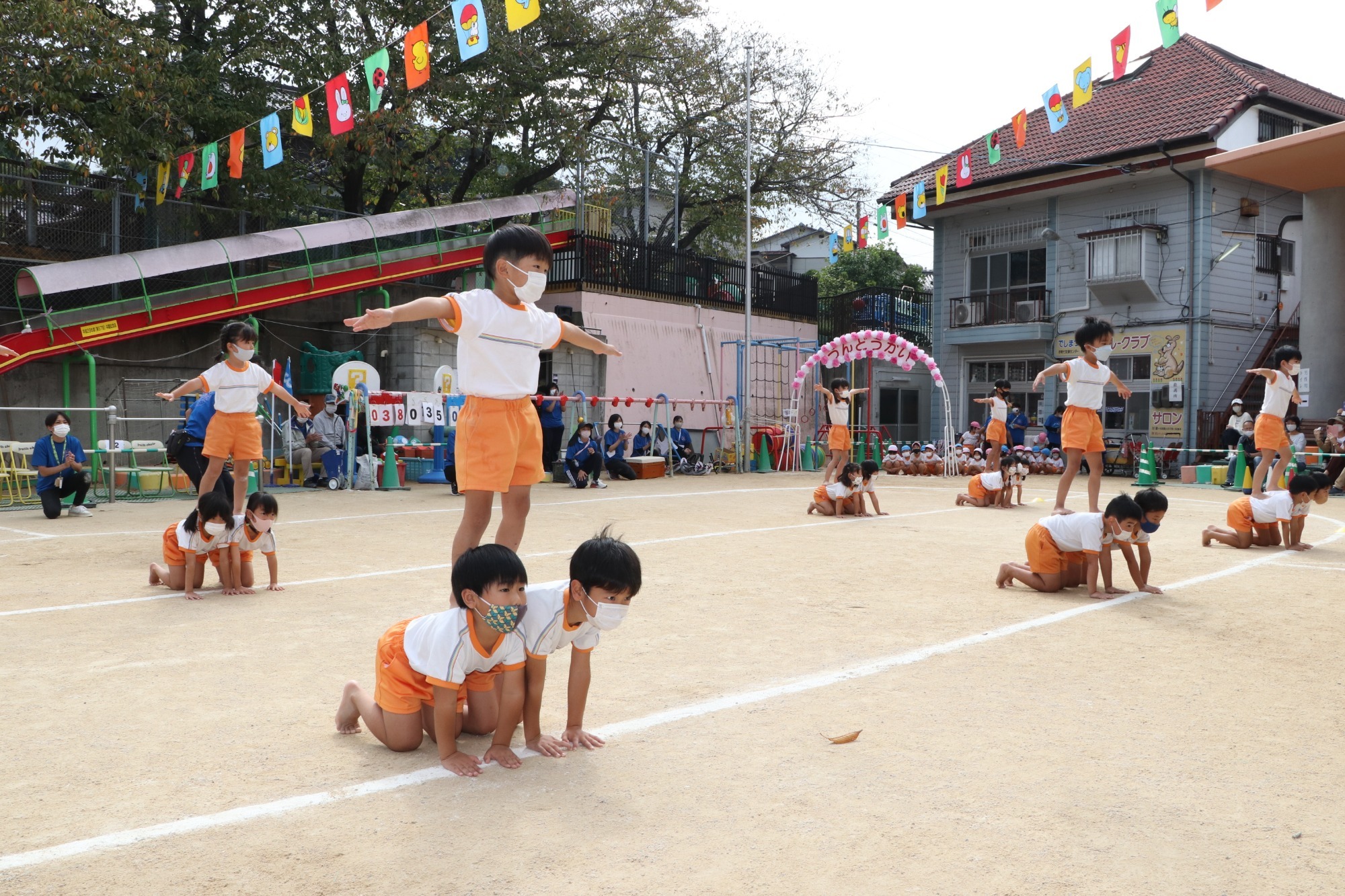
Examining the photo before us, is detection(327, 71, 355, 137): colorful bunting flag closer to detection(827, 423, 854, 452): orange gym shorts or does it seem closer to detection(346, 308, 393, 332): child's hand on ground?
detection(827, 423, 854, 452): orange gym shorts

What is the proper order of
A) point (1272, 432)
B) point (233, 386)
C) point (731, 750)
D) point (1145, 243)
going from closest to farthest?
point (731, 750) < point (233, 386) < point (1272, 432) < point (1145, 243)

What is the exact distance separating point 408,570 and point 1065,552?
15.0ft

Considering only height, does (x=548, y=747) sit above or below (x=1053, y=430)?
below

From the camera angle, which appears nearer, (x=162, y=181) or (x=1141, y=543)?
(x=1141, y=543)

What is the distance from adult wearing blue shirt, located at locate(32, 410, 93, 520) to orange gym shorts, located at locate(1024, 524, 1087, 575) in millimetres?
10289

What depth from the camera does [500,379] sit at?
15.4 feet

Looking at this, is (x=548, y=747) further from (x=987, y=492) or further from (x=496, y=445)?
(x=987, y=492)

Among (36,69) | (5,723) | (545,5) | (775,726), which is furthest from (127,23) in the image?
(775,726)

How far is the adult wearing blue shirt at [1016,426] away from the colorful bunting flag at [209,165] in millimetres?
16732

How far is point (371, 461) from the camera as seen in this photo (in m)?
16.2

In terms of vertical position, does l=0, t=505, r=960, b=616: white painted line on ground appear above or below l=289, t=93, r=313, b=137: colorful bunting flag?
below

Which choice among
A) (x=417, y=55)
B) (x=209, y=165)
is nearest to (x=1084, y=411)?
(x=417, y=55)

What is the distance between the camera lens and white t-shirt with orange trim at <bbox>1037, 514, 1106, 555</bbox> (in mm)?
6715

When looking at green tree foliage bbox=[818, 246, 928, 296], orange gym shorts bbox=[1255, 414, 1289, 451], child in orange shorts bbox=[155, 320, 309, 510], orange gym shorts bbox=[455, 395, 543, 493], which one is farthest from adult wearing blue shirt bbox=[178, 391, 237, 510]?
green tree foliage bbox=[818, 246, 928, 296]
